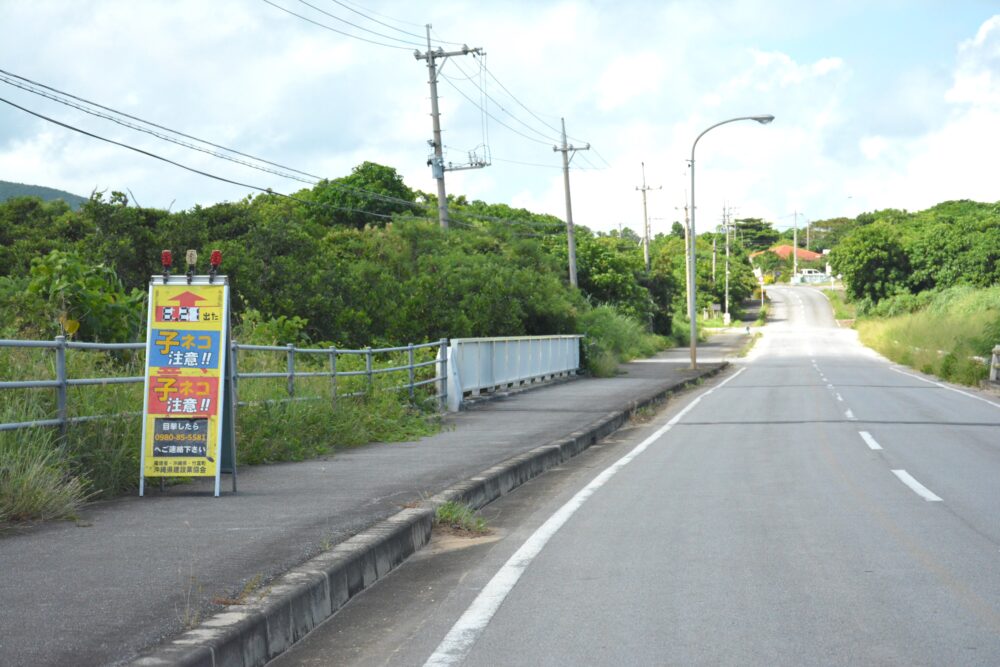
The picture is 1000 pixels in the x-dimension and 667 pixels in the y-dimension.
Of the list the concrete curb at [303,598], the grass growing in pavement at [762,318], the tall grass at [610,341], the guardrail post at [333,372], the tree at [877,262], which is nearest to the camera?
the concrete curb at [303,598]

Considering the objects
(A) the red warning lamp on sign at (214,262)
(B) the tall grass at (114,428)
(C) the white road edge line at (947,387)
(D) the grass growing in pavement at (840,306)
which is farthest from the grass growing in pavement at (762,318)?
(A) the red warning lamp on sign at (214,262)

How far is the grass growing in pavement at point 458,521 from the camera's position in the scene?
841cm

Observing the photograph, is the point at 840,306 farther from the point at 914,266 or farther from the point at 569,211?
the point at 569,211

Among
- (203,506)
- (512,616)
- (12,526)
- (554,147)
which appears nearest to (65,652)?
(512,616)

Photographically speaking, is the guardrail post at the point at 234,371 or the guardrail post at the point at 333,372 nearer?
the guardrail post at the point at 234,371

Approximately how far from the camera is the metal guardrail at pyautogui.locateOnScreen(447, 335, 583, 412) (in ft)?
66.6

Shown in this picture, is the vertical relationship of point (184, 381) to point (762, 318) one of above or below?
below

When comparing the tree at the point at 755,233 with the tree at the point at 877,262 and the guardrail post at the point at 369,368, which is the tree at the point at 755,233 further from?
the guardrail post at the point at 369,368

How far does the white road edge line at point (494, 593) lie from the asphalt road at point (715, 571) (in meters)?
0.02

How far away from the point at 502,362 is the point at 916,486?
613 inches

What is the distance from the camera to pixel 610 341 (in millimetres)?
47906

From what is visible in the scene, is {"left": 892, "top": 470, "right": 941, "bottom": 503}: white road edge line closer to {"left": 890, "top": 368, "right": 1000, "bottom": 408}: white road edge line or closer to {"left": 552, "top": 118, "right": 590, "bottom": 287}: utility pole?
{"left": 890, "top": 368, "right": 1000, "bottom": 408}: white road edge line

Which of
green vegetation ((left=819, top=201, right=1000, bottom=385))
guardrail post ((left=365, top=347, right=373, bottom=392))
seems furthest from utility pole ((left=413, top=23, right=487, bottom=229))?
green vegetation ((left=819, top=201, right=1000, bottom=385))

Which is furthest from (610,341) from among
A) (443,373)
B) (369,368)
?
(369,368)
